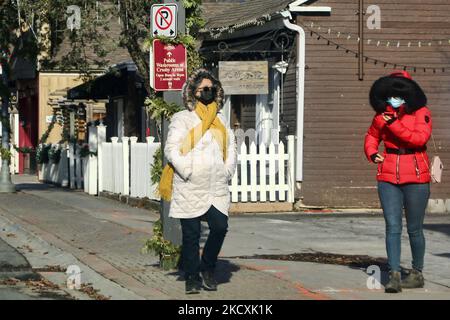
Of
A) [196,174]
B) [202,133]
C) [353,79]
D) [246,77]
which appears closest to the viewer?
[196,174]

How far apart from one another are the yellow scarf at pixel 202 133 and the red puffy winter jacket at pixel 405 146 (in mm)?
1386

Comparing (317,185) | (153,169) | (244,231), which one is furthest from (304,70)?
(153,169)

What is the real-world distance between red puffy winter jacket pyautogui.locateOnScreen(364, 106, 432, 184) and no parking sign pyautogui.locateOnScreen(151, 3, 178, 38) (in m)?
2.34

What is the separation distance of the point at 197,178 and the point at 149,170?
10.7 metres

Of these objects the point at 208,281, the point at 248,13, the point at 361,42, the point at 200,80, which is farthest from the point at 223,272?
the point at 248,13

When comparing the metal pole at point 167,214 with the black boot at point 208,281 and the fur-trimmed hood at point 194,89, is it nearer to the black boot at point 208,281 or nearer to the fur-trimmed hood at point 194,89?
the fur-trimmed hood at point 194,89

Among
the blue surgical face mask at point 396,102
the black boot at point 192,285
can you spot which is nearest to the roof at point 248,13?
the blue surgical face mask at point 396,102

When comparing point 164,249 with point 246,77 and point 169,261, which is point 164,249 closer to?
point 169,261

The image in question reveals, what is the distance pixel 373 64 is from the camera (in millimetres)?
20234

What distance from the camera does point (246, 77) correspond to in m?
21.0

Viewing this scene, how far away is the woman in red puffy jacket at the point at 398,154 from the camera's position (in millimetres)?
9797

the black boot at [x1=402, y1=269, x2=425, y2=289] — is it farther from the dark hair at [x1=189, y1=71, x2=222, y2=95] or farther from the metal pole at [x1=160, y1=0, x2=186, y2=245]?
the dark hair at [x1=189, y1=71, x2=222, y2=95]

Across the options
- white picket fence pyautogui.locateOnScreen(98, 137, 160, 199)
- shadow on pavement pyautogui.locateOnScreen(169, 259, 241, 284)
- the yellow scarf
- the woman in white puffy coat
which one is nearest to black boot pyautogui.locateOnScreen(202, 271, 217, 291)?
the woman in white puffy coat
